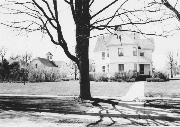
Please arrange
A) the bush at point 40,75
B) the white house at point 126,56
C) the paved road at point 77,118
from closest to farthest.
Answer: the paved road at point 77,118 → the bush at point 40,75 → the white house at point 126,56

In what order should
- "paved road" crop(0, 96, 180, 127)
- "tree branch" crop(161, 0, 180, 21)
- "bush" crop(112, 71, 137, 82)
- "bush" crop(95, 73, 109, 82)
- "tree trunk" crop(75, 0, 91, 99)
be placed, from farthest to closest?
1. "bush" crop(95, 73, 109, 82)
2. "bush" crop(112, 71, 137, 82)
3. "tree trunk" crop(75, 0, 91, 99)
4. "tree branch" crop(161, 0, 180, 21)
5. "paved road" crop(0, 96, 180, 127)

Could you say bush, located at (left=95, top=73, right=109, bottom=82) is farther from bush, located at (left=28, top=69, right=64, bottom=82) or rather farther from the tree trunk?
the tree trunk

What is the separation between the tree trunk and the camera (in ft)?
47.8

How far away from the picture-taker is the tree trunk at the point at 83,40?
47.8 feet

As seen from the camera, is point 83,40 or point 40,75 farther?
point 40,75

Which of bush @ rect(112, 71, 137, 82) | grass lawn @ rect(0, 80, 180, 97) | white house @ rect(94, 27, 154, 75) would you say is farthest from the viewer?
white house @ rect(94, 27, 154, 75)

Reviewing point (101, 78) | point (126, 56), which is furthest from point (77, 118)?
point (126, 56)

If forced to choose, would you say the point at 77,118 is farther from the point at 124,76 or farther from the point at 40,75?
the point at 40,75

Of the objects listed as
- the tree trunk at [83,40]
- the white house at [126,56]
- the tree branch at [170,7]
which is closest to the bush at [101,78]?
the white house at [126,56]

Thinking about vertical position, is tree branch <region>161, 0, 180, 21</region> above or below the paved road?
above

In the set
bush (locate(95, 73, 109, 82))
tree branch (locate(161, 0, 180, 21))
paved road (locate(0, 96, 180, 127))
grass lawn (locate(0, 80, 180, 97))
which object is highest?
tree branch (locate(161, 0, 180, 21))

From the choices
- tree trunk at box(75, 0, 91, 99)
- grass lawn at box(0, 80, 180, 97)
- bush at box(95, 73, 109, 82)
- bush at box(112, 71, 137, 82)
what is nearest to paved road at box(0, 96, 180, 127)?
tree trunk at box(75, 0, 91, 99)

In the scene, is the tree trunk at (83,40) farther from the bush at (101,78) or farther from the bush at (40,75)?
the bush at (40,75)

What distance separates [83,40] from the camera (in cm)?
1484
